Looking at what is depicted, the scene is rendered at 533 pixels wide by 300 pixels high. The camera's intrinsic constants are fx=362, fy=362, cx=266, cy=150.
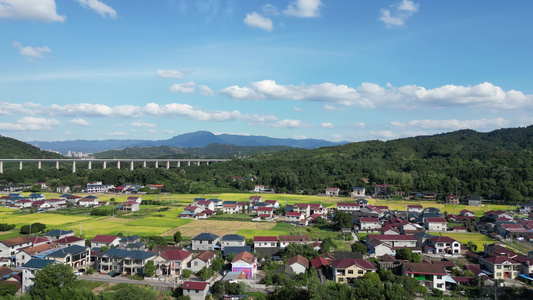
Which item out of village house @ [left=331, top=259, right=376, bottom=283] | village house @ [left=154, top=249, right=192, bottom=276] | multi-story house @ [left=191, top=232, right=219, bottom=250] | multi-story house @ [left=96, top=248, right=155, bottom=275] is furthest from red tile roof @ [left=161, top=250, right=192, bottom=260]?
village house @ [left=331, top=259, right=376, bottom=283]

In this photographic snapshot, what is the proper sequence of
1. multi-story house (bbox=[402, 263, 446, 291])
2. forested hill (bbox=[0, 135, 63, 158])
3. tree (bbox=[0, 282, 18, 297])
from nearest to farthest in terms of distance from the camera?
tree (bbox=[0, 282, 18, 297]) → multi-story house (bbox=[402, 263, 446, 291]) → forested hill (bbox=[0, 135, 63, 158])

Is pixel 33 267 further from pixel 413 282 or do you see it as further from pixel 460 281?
pixel 460 281

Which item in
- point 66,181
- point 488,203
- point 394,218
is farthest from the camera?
point 66,181

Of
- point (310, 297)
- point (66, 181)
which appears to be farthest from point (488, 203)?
point (66, 181)

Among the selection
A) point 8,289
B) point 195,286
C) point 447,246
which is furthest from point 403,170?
point 8,289

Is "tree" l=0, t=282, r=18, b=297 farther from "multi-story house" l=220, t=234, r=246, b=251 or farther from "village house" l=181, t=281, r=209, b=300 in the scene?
"multi-story house" l=220, t=234, r=246, b=251

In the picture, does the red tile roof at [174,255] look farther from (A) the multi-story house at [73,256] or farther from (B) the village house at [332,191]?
(B) the village house at [332,191]
